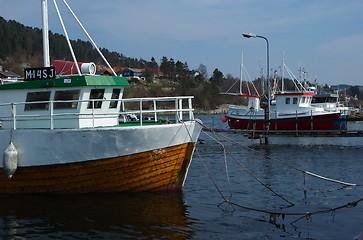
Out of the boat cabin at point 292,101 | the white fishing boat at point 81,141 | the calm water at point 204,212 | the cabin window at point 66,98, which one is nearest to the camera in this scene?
the calm water at point 204,212

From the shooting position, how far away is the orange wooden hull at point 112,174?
13320 mm

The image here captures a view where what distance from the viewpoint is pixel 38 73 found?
14.8 m

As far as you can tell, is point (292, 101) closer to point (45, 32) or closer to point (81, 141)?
point (45, 32)

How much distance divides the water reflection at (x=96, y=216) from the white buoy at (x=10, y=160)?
3.22 ft

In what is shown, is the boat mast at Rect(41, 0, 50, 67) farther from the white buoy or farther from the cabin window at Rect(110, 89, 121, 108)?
the white buoy

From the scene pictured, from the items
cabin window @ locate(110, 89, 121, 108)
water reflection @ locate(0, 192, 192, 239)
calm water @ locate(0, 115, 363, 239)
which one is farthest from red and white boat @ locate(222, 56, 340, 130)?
water reflection @ locate(0, 192, 192, 239)

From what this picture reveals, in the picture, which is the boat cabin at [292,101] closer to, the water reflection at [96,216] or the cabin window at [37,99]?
the water reflection at [96,216]

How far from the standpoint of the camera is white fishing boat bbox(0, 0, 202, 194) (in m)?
13.2

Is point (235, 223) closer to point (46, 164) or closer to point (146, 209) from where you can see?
point (146, 209)

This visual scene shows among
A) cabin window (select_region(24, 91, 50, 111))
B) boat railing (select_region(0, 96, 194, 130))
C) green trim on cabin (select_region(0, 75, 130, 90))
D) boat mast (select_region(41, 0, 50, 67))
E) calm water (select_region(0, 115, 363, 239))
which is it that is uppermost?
boat mast (select_region(41, 0, 50, 67))

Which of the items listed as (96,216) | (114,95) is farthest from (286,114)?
(96,216)

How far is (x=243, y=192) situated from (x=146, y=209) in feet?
12.9

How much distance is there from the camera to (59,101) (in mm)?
13664

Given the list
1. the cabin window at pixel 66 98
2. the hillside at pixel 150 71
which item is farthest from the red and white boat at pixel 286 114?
the hillside at pixel 150 71
